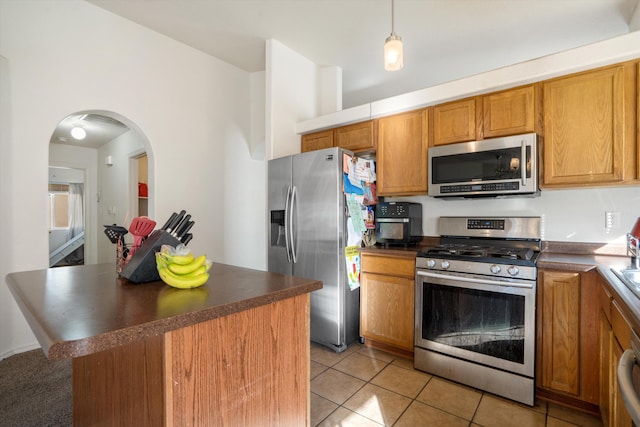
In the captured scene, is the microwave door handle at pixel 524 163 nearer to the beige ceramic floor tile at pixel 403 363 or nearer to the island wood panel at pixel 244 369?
the beige ceramic floor tile at pixel 403 363

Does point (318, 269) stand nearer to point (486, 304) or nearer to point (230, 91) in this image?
point (486, 304)

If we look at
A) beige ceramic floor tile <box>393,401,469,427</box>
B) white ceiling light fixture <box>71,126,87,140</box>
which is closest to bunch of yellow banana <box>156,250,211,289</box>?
beige ceramic floor tile <box>393,401,469,427</box>

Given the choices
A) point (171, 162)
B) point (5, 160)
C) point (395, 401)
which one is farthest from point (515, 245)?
point (5, 160)

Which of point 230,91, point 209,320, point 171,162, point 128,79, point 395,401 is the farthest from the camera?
point 230,91

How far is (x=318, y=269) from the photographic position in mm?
2672

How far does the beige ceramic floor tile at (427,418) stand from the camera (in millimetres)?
1690

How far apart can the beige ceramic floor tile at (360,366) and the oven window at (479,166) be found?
1.53m

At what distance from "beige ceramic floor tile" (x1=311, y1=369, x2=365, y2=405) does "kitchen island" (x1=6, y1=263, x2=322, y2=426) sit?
2.75ft

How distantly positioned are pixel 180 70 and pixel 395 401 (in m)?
3.74

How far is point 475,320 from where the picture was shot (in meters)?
2.04

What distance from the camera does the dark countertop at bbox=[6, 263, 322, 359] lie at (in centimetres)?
69

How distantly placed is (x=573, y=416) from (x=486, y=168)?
161cm

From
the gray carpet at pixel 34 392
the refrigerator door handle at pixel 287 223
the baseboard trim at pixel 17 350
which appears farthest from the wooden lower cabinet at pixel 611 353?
the baseboard trim at pixel 17 350

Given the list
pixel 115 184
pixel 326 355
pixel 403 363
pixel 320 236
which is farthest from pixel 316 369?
pixel 115 184
